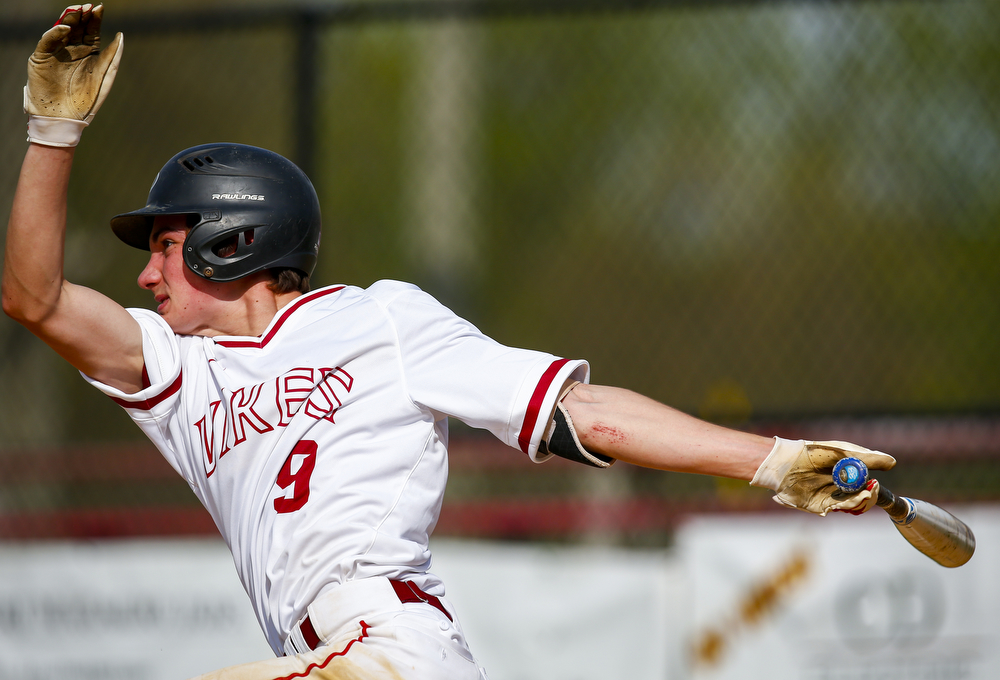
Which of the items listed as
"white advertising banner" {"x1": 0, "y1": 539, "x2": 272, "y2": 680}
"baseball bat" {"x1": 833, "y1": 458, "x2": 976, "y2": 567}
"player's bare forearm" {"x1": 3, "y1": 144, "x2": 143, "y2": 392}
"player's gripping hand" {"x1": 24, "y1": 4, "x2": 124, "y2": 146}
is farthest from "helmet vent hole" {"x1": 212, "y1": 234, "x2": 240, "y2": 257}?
"white advertising banner" {"x1": 0, "y1": 539, "x2": 272, "y2": 680}

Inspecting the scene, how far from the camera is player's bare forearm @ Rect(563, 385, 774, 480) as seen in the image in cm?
212

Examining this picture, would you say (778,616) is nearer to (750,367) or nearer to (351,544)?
(351,544)

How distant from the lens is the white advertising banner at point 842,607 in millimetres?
4688

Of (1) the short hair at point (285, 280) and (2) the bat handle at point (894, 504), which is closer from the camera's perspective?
(2) the bat handle at point (894, 504)

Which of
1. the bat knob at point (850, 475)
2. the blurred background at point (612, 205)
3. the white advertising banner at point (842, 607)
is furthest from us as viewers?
the blurred background at point (612, 205)

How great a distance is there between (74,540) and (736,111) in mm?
7710

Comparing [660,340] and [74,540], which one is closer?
[74,540]

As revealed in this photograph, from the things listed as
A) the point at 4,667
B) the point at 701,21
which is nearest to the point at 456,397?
the point at 4,667

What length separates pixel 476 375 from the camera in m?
2.23

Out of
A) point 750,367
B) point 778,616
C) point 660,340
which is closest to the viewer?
point 778,616

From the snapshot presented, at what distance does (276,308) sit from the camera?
2.67 meters

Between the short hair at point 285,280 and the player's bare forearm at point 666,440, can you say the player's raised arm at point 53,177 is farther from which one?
the player's bare forearm at point 666,440

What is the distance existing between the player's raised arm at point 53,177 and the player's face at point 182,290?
0.32 m

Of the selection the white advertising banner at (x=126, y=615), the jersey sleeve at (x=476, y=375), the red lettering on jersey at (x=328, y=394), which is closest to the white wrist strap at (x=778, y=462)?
the jersey sleeve at (x=476, y=375)
